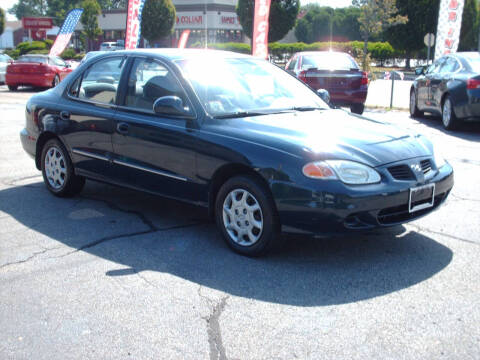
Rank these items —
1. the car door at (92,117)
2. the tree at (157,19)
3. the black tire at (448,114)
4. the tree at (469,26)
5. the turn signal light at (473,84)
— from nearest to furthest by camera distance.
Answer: the car door at (92,117)
the turn signal light at (473,84)
the black tire at (448,114)
the tree at (469,26)
the tree at (157,19)

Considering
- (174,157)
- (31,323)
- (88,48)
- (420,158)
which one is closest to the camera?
(31,323)

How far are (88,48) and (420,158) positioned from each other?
72150 millimetres

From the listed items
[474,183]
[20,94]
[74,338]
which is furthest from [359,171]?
[20,94]

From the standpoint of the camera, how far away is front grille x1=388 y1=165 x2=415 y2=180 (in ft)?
14.4

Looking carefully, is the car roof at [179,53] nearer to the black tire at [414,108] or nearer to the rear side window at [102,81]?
the rear side window at [102,81]

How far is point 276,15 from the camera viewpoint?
50312 mm

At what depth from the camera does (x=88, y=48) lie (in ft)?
237

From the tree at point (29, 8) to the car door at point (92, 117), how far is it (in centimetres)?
13652

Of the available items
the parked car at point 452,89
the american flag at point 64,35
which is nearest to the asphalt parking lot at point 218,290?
the parked car at point 452,89

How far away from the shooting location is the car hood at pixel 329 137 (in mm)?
4355

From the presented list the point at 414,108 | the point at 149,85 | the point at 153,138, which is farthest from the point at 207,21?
the point at 153,138

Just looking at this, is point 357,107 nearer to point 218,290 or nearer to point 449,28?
point 449,28

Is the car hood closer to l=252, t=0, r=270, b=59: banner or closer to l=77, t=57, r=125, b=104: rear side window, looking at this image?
l=77, t=57, r=125, b=104: rear side window

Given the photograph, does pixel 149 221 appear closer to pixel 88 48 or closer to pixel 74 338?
pixel 74 338
